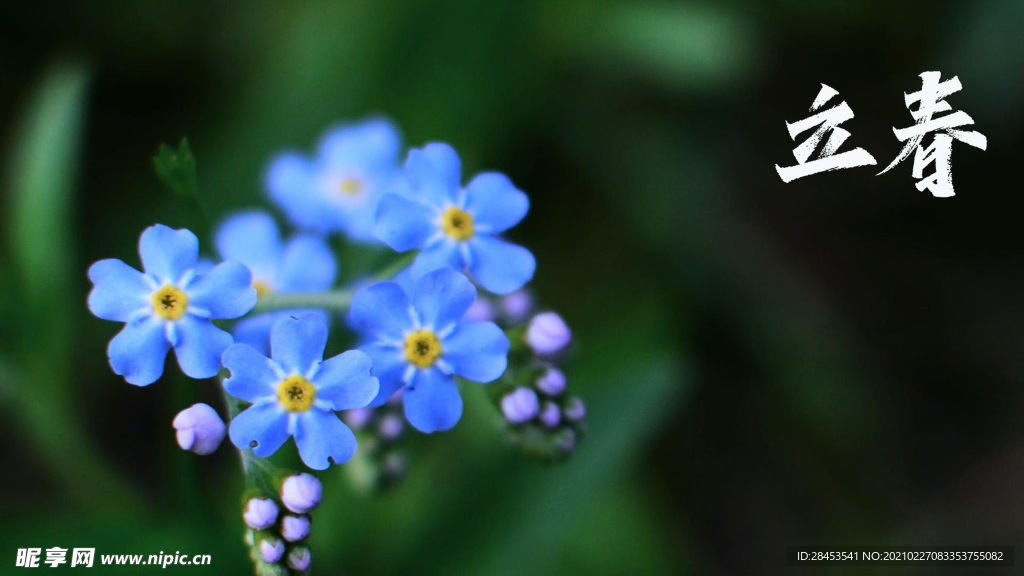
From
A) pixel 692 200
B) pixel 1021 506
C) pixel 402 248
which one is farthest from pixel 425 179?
pixel 1021 506

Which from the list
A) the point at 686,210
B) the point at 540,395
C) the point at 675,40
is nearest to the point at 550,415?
the point at 540,395

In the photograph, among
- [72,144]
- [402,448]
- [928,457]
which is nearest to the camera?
[402,448]

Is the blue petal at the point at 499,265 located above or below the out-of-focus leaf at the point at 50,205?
above

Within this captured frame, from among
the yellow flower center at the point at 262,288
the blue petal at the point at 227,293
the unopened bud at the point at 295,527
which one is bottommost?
the unopened bud at the point at 295,527

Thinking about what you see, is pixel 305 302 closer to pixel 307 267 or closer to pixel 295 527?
pixel 295 527

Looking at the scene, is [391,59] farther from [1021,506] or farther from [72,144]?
[1021,506]

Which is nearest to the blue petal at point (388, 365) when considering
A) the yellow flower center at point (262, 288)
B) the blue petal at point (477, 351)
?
the blue petal at point (477, 351)

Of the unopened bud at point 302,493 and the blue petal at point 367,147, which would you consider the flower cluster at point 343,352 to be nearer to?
the unopened bud at point 302,493
